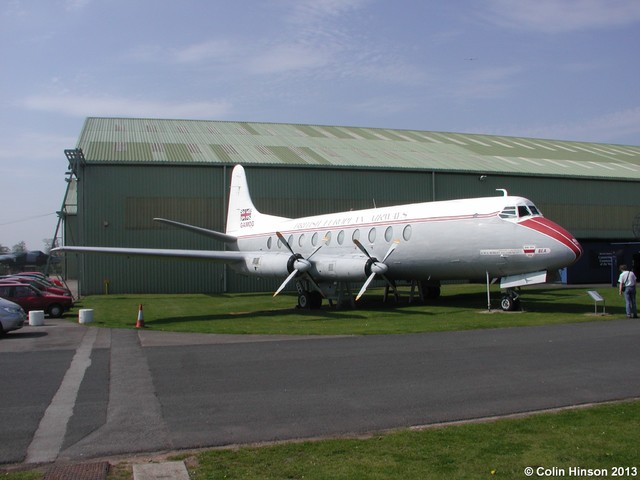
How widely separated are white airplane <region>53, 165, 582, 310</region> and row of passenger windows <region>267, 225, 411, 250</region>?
43 millimetres

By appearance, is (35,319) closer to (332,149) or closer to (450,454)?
(450,454)

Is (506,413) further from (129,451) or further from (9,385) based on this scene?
(9,385)

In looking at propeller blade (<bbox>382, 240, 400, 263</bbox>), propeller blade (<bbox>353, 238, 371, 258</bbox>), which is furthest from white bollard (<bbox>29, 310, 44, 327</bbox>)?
propeller blade (<bbox>382, 240, 400, 263</bbox>)

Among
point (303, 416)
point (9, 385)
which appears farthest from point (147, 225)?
point (303, 416)

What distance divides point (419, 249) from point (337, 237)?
4473mm

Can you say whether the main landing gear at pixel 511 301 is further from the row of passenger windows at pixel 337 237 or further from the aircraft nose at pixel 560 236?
the row of passenger windows at pixel 337 237

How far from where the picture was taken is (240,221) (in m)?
34.7

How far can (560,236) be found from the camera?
20859 mm

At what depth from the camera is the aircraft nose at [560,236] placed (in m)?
20.7

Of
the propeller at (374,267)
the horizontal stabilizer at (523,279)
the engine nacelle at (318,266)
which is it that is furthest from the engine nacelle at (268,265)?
the horizontal stabilizer at (523,279)

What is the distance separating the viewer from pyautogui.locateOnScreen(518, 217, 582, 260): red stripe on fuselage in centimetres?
2075

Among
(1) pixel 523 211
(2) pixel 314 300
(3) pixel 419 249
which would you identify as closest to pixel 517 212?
(1) pixel 523 211

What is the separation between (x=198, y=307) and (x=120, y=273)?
11787mm

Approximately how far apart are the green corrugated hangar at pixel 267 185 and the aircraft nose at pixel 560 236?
1849 cm
